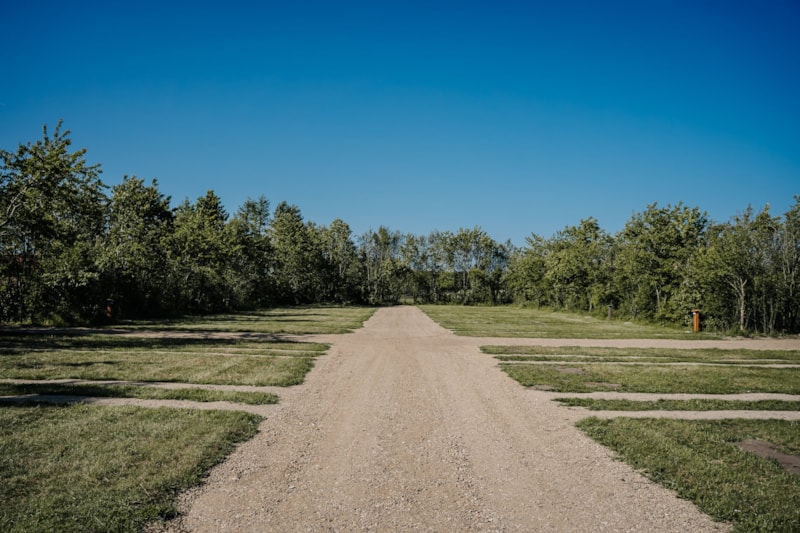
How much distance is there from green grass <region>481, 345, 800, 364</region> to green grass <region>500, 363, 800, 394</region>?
1.28 m

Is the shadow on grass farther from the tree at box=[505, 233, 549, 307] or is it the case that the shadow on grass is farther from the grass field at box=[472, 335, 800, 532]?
the tree at box=[505, 233, 549, 307]

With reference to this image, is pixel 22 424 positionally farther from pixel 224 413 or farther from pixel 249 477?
pixel 249 477

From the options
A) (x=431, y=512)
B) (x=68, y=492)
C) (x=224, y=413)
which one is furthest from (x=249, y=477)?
(x=224, y=413)

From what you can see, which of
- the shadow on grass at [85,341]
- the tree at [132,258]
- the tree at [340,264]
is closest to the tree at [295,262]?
the tree at [340,264]

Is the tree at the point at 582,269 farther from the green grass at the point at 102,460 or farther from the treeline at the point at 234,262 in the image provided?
the green grass at the point at 102,460

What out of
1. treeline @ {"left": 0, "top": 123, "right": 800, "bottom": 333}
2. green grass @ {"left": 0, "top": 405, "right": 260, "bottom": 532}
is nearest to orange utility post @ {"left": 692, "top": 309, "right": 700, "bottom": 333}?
treeline @ {"left": 0, "top": 123, "right": 800, "bottom": 333}

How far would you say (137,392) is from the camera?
8.01 m

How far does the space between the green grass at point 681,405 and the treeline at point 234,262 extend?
52.0ft

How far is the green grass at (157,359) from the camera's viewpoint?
370 inches

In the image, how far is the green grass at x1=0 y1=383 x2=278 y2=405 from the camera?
7754mm

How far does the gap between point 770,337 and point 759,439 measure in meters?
18.0

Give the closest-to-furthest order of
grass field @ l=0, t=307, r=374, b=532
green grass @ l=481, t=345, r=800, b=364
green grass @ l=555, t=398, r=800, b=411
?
grass field @ l=0, t=307, r=374, b=532
green grass @ l=555, t=398, r=800, b=411
green grass @ l=481, t=345, r=800, b=364

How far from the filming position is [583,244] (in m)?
46.7

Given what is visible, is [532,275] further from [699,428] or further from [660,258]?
[699,428]
